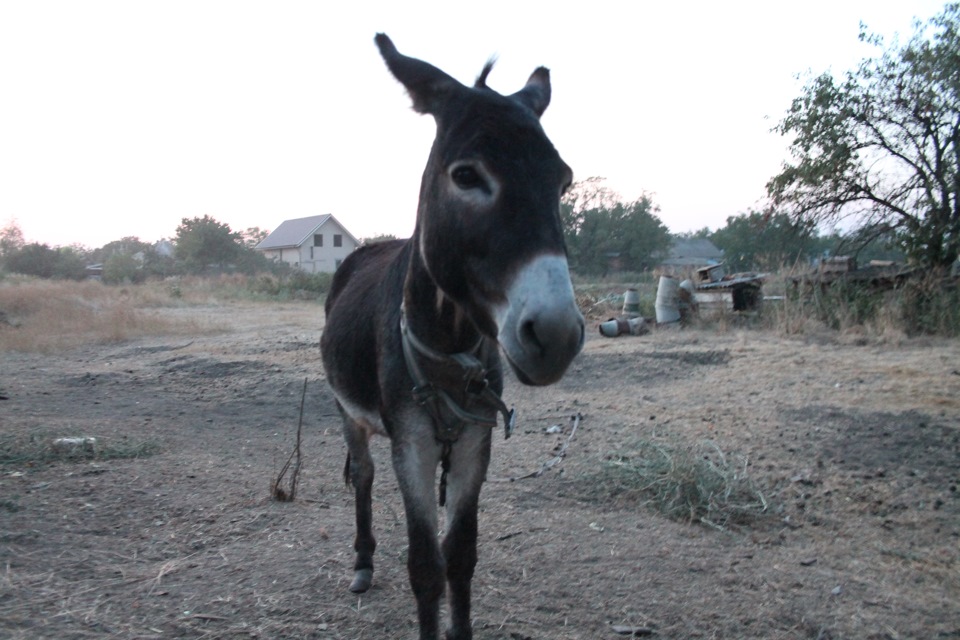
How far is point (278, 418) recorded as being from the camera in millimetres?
7270

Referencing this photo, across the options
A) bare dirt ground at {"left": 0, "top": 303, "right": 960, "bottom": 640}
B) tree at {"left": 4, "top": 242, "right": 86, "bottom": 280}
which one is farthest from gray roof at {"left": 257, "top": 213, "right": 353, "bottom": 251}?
bare dirt ground at {"left": 0, "top": 303, "right": 960, "bottom": 640}

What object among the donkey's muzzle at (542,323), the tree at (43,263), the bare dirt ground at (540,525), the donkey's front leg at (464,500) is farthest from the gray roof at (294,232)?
the donkey's muzzle at (542,323)

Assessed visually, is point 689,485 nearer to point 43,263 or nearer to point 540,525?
point 540,525

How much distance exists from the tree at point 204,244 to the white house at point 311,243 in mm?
2825

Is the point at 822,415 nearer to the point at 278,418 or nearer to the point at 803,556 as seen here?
the point at 803,556

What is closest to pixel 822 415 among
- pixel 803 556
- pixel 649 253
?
pixel 803 556

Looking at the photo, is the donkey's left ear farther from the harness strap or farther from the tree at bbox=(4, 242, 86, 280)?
the tree at bbox=(4, 242, 86, 280)

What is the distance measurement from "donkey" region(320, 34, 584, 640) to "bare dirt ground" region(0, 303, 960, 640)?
611 mm

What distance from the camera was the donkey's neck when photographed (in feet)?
7.45

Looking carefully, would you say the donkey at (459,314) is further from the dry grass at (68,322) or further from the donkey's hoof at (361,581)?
the dry grass at (68,322)

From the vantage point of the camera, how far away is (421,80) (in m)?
2.23


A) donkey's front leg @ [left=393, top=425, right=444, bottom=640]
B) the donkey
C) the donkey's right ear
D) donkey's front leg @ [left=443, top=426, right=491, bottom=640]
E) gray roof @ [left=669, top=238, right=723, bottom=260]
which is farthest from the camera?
gray roof @ [left=669, top=238, right=723, bottom=260]

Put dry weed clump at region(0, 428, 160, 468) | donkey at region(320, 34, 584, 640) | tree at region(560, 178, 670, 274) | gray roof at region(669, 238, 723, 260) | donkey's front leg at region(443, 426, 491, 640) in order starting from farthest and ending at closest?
gray roof at region(669, 238, 723, 260) → tree at region(560, 178, 670, 274) → dry weed clump at region(0, 428, 160, 468) → donkey's front leg at region(443, 426, 491, 640) → donkey at region(320, 34, 584, 640)

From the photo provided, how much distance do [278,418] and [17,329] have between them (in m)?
12.3
